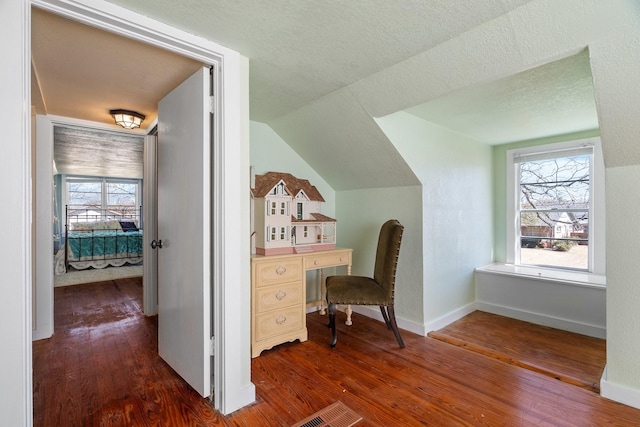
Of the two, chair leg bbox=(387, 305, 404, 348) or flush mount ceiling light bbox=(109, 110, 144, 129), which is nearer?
chair leg bbox=(387, 305, 404, 348)

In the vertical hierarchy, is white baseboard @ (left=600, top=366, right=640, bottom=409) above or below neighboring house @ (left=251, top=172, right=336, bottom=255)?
below

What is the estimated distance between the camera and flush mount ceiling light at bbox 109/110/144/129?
9.11 ft

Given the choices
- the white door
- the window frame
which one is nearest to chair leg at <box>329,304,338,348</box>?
the white door

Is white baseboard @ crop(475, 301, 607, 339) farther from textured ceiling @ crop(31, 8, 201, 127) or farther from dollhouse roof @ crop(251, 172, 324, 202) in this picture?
textured ceiling @ crop(31, 8, 201, 127)

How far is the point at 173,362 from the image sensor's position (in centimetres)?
219

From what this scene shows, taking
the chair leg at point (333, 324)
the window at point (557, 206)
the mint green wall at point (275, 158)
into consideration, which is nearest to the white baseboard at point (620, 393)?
the chair leg at point (333, 324)

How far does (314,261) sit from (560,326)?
2585 millimetres

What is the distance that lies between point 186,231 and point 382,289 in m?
1.67

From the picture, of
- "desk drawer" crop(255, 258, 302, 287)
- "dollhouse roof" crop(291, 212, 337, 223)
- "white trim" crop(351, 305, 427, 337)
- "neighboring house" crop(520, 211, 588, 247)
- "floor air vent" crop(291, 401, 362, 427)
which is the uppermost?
"dollhouse roof" crop(291, 212, 337, 223)

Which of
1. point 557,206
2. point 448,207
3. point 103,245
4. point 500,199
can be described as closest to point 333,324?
A: point 448,207

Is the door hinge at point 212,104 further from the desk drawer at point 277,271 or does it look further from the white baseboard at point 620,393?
the white baseboard at point 620,393

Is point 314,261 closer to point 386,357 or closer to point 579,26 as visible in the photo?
point 386,357

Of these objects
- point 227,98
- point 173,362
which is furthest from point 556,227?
point 173,362

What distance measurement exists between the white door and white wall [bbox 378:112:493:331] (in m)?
1.43
